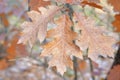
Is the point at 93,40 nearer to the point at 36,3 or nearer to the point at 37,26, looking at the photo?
the point at 37,26

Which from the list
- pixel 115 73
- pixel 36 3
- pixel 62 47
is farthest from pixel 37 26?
pixel 115 73

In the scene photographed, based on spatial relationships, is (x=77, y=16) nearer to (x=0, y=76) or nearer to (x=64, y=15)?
(x=64, y=15)

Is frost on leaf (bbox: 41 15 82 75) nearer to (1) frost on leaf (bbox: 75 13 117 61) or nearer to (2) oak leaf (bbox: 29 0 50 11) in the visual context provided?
(1) frost on leaf (bbox: 75 13 117 61)

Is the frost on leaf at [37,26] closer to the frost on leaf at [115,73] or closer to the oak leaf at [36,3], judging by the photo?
the oak leaf at [36,3]

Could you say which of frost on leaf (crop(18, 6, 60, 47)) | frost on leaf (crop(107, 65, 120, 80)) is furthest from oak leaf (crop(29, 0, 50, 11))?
frost on leaf (crop(107, 65, 120, 80))

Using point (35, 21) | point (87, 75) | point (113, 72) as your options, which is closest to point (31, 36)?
point (35, 21)
